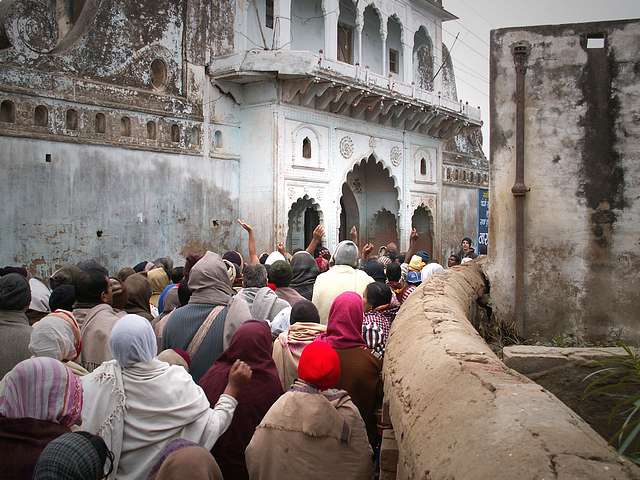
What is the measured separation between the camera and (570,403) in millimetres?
3662

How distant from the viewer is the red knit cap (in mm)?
2781

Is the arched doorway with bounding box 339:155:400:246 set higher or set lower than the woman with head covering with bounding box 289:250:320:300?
higher

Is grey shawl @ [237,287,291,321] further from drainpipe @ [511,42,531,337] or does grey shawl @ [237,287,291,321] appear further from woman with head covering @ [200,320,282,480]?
drainpipe @ [511,42,531,337]

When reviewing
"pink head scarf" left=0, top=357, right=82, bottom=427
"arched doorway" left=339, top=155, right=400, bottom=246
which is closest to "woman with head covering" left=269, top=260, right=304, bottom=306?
"pink head scarf" left=0, top=357, right=82, bottom=427

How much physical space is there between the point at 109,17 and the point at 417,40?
12208mm

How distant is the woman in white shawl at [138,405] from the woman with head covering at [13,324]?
4.82 feet

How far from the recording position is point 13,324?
3.99 m

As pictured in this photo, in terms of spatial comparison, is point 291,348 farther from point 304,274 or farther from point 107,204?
point 107,204

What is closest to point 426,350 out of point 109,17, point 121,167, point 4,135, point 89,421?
point 89,421

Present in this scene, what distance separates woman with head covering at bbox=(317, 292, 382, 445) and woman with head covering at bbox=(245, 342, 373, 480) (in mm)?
673

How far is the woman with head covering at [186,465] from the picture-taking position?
2.18m

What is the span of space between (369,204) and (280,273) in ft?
54.7

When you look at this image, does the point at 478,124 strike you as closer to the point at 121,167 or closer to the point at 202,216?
the point at 202,216

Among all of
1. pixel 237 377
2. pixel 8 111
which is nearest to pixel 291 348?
pixel 237 377
